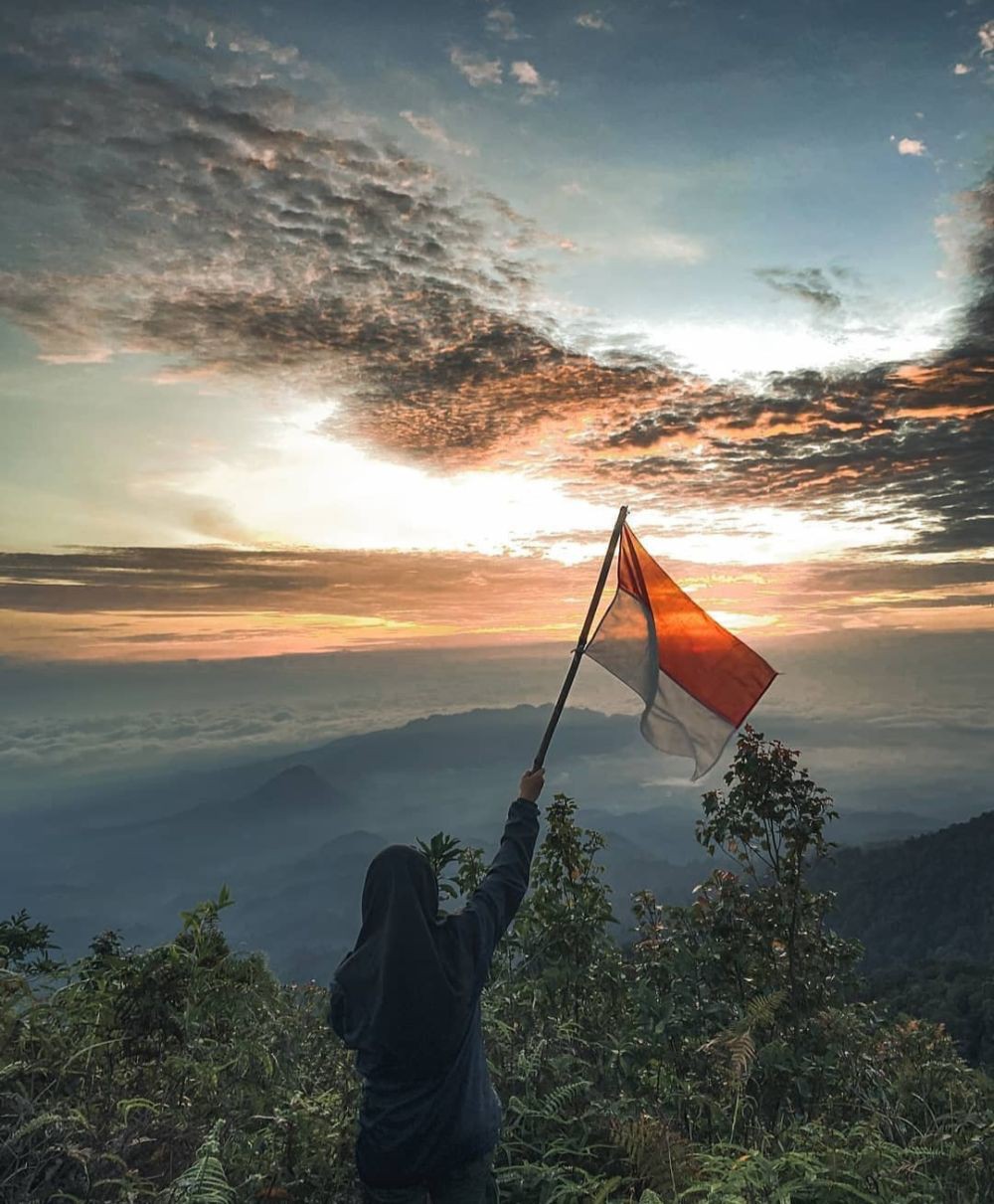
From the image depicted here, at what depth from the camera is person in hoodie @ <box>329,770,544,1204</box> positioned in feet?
10.5

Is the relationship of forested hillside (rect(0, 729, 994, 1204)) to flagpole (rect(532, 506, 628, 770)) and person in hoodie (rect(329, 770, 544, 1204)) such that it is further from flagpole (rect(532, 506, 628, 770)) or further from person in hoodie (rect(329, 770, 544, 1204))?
flagpole (rect(532, 506, 628, 770))

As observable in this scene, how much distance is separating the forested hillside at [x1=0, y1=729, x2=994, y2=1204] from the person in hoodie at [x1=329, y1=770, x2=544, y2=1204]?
0.89m

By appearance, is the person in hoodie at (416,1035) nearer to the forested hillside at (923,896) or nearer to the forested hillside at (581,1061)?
the forested hillside at (581,1061)

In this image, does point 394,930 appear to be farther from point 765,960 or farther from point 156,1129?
point 765,960

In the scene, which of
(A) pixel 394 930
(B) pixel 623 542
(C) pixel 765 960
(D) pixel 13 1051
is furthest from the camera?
A: (C) pixel 765 960

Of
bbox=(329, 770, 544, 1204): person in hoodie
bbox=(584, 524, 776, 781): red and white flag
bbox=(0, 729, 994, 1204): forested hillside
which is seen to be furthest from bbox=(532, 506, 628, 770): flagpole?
bbox=(0, 729, 994, 1204): forested hillside

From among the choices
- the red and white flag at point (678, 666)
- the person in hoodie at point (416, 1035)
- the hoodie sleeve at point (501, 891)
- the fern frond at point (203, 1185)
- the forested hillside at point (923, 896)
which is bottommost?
the forested hillside at point (923, 896)

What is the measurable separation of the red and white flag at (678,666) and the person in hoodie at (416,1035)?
10.0 ft

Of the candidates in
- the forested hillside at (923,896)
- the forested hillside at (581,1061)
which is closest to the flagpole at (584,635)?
the forested hillside at (581,1061)

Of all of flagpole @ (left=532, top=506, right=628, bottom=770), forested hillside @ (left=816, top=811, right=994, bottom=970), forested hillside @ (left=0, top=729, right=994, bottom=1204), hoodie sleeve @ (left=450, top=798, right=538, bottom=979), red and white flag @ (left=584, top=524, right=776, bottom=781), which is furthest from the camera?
forested hillside @ (left=816, top=811, right=994, bottom=970)

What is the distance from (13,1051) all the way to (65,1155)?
135 cm

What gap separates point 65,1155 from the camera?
153 inches

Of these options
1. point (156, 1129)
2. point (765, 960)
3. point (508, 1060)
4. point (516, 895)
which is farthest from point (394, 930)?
point (765, 960)

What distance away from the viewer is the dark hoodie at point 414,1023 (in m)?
3.21
